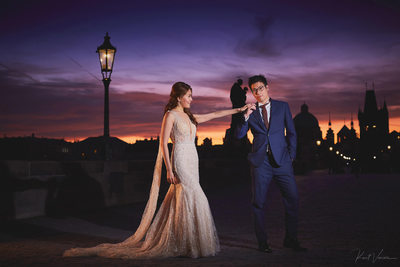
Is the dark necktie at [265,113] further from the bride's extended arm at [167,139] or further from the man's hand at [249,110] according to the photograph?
the bride's extended arm at [167,139]

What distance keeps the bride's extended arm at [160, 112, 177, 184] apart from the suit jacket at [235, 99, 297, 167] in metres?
0.88

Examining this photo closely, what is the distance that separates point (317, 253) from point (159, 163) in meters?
2.34

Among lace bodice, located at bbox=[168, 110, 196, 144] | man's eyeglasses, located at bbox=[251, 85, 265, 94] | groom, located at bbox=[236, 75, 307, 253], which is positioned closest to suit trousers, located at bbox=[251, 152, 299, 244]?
groom, located at bbox=[236, 75, 307, 253]

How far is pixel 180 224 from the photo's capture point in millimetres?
5785

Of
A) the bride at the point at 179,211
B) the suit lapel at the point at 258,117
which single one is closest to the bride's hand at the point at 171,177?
the bride at the point at 179,211

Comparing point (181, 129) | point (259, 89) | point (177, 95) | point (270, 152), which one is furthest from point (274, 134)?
point (177, 95)

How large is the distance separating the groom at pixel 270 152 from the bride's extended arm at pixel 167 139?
0.89 metres

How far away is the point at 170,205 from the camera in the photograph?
6.00 metres

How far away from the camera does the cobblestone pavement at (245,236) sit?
518cm

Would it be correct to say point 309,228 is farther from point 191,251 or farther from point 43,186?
point 43,186

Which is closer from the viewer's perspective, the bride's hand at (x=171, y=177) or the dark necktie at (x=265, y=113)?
the bride's hand at (x=171, y=177)

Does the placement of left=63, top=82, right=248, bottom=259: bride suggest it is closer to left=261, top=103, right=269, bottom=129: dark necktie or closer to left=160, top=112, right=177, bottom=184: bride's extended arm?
left=160, top=112, right=177, bottom=184: bride's extended arm

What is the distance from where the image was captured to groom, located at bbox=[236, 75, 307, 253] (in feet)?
19.2

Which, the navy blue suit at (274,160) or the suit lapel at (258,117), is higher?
the suit lapel at (258,117)
